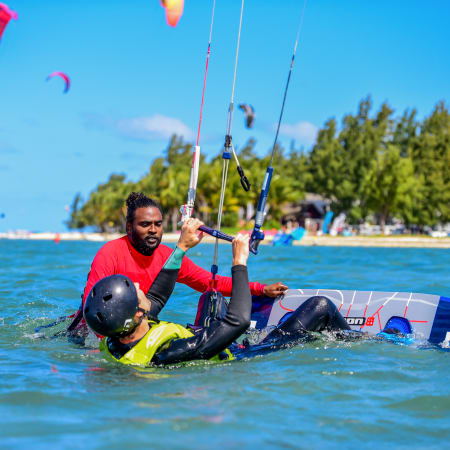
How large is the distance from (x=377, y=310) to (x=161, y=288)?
8.03 feet

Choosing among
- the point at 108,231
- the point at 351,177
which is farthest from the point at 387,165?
the point at 108,231

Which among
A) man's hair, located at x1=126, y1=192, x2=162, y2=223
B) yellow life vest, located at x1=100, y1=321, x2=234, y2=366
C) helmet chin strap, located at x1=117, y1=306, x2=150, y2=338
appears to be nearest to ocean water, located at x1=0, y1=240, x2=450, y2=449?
yellow life vest, located at x1=100, y1=321, x2=234, y2=366

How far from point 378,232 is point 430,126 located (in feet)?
34.2

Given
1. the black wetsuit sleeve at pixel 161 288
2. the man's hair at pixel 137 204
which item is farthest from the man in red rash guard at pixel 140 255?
the black wetsuit sleeve at pixel 161 288

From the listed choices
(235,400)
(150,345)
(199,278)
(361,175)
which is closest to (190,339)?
(150,345)

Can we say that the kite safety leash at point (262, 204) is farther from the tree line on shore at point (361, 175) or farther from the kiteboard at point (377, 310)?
the tree line on shore at point (361, 175)

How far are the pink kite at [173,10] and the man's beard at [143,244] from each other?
3.02 m

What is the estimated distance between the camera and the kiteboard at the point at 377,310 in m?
5.82

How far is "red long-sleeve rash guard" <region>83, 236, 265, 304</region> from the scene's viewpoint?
502 cm

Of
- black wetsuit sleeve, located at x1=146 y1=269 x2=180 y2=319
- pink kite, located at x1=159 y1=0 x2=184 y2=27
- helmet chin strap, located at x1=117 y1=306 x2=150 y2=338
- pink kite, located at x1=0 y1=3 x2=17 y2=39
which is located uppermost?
pink kite, located at x1=0 y1=3 x2=17 y2=39

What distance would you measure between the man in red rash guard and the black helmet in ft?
3.64

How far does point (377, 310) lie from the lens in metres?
6.18

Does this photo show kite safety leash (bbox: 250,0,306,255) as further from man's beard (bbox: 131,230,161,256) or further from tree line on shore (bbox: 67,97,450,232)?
tree line on shore (bbox: 67,97,450,232)

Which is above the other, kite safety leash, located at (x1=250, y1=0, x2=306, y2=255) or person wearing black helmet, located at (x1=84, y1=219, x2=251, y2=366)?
kite safety leash, located at (x1=250, y1=0, x2=306, y2=255)
